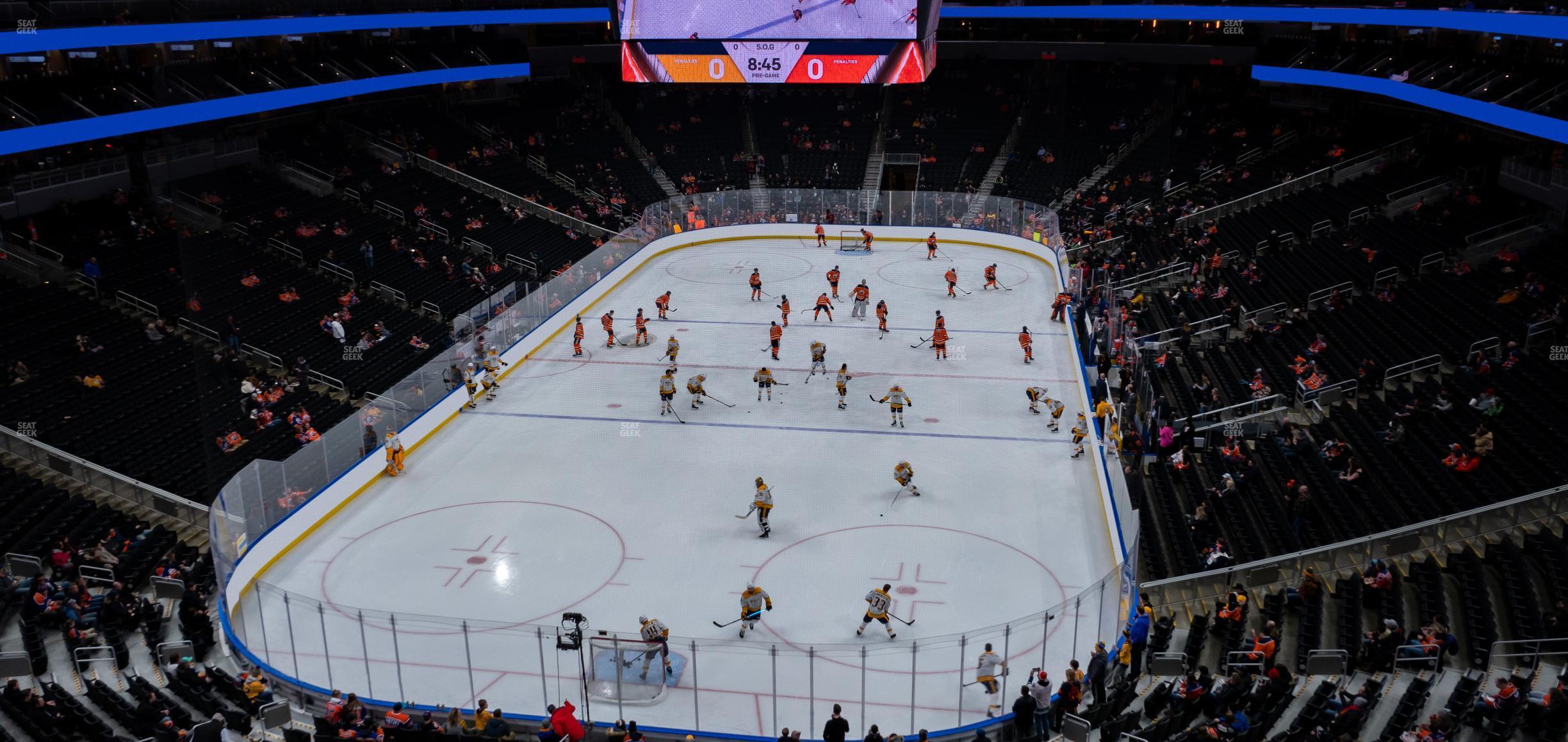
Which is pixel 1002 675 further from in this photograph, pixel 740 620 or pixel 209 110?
pixel 209 110

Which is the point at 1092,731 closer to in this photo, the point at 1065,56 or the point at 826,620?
the point at 826,620

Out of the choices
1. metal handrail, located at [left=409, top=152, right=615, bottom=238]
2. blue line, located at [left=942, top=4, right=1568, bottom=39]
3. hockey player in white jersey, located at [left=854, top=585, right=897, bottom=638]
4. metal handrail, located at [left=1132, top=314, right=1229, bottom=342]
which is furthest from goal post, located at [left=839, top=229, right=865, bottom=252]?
hockey player in white jersey, located at [left=854, top=585, right=897, bottom=638]

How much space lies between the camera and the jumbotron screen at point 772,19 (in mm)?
35094

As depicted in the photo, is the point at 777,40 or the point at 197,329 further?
the point at 777,40

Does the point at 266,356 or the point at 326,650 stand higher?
the point at 266,356

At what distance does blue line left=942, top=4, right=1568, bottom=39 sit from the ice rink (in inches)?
461

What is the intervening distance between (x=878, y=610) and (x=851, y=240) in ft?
88.0

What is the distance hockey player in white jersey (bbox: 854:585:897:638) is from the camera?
1549cm

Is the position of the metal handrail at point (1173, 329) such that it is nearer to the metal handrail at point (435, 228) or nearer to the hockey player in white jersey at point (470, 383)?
the hockey player in white jersey at point (470, 383)

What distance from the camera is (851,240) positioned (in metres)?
41.2

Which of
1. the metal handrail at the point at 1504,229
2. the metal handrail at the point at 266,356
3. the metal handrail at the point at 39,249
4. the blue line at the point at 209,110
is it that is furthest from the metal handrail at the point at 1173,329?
the metal handrail at the point at 39,249

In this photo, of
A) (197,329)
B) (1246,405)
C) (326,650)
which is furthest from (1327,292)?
(197,329)

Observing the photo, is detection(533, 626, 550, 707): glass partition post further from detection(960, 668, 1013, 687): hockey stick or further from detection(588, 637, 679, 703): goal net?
detection(960, 668, 1013, 687): hockey stick

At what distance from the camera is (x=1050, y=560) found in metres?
17.9
